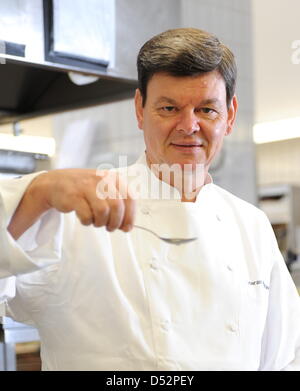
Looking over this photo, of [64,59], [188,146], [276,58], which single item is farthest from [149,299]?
[276,58]

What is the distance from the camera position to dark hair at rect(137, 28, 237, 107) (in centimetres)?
100

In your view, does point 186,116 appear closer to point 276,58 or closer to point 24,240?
point 24,240

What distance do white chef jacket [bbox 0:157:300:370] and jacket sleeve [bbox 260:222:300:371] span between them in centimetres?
4

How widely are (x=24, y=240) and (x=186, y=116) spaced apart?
0.36 m

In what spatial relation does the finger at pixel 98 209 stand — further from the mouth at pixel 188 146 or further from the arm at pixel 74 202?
the mouth at pixel 188 146

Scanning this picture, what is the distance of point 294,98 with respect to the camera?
228 inches

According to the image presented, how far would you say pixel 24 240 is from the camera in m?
0.79

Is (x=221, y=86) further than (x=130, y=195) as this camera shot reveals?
Yes

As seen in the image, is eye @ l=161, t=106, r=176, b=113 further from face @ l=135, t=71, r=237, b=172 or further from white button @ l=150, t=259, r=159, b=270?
white button @ l=150, t=259, r=159, b=270

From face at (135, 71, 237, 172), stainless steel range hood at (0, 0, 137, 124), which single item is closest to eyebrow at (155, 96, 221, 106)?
face at (135, 71, 237, 172)

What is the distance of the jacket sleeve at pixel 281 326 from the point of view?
1.15 meters

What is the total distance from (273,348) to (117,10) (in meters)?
1.33

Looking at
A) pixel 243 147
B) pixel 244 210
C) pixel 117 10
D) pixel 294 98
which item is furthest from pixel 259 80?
pixel 244 210
